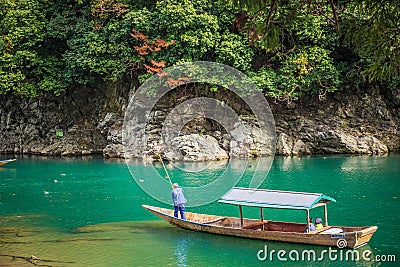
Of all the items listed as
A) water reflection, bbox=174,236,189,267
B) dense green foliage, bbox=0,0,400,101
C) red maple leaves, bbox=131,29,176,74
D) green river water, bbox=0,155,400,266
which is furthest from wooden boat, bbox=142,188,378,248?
red maple leaves, bbox=131,29,176,74

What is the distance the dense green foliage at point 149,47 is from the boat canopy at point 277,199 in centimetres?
1514

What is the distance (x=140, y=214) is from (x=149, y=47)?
15540 mm

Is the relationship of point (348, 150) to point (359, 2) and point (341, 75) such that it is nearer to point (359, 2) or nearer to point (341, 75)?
point (341, 75)

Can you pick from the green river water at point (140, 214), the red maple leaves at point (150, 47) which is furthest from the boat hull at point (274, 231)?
the red maple leaves at point (150, 47)

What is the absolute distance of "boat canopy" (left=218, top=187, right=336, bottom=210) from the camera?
13.3 metres

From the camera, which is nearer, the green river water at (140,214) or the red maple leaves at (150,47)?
the green river water at (140,214)

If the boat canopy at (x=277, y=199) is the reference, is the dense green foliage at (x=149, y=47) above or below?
above

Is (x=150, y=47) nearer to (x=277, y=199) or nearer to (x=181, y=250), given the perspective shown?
(x=277, y=199)

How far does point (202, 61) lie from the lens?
31016 millimetres

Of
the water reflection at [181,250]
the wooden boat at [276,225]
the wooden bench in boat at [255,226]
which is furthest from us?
the wooden bench in boat at [255,226]

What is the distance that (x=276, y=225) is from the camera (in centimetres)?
1412

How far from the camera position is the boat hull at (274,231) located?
1229 cm

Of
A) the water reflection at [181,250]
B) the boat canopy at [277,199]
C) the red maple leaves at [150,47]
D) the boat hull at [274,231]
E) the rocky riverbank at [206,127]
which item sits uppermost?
the red maple leaves at [150,47]

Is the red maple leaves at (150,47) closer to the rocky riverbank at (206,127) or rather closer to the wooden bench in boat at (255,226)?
the rocky riverbank at (206,127)
